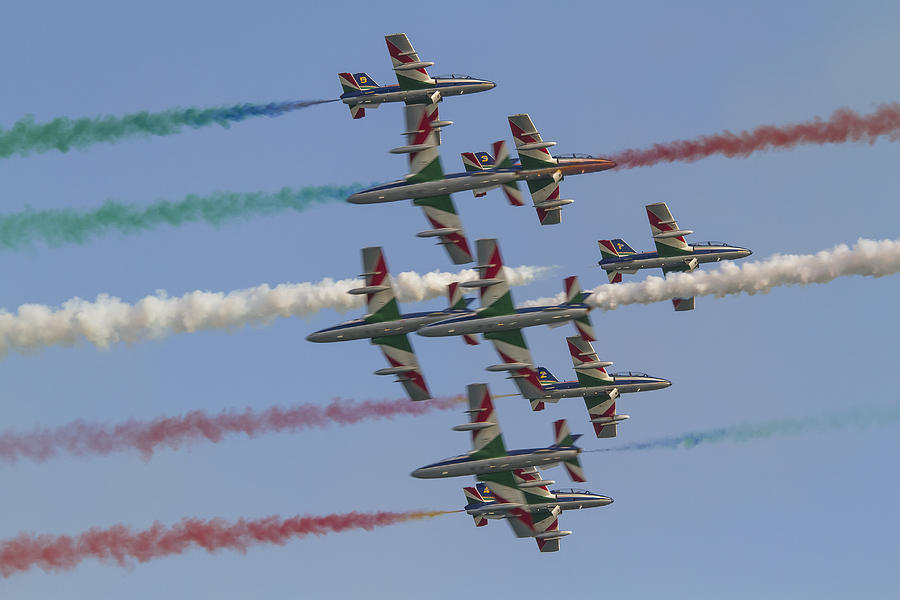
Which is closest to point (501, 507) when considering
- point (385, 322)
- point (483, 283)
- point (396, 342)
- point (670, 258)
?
point (396, 342)

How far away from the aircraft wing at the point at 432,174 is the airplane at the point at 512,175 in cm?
7

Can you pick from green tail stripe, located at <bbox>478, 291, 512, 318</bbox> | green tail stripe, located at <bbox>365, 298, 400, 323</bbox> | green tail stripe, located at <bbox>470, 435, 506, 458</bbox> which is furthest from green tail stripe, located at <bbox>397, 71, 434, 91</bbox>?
green tail stripe, located at <bbox>470, 435, 506, 458</bbox>

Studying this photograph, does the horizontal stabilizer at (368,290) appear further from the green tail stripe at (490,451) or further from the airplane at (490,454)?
the green tail stripe at (490,451)

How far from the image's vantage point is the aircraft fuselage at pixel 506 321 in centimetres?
11038

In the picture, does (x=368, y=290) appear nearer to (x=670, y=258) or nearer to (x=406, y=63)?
(x=406, y=63)

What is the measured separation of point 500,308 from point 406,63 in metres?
18.6

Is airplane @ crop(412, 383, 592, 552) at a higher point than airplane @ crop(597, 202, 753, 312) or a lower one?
lower

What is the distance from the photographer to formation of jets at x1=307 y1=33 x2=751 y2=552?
112 meters

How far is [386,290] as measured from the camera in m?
113

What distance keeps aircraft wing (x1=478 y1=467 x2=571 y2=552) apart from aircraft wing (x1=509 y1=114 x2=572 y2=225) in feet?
61.2

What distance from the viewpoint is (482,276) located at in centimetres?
11238

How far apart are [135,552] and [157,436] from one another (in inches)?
313

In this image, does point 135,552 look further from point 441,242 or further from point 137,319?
point 441,242

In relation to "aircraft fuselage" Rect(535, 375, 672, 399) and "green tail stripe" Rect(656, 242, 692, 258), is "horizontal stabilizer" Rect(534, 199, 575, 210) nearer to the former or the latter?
"green tail stripe" Rect(656, 242, 692, 258)
